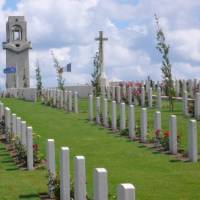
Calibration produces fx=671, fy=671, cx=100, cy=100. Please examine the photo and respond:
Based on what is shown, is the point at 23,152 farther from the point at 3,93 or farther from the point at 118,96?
the point at 3,93

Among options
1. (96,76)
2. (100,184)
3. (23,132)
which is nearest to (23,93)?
(96,76)

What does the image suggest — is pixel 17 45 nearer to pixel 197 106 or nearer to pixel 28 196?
pixel 197 106

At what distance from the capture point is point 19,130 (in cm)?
1598

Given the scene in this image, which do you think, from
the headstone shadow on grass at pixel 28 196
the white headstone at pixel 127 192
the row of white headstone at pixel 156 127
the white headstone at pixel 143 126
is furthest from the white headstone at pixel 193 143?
the white headstone at pixel 127 192

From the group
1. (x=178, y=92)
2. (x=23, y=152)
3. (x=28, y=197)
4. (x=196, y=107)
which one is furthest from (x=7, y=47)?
(x=28, y=197)

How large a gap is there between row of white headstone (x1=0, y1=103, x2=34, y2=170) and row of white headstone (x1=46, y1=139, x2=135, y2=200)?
7.98ft

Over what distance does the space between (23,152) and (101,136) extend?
4077 mm

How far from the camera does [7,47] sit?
59.5m

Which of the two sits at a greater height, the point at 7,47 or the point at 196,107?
the point at 7,47

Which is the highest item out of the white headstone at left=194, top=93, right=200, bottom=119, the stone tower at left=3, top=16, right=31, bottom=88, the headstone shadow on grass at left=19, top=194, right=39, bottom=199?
the stone tower at left=3, top=16, right=31, bottom=88

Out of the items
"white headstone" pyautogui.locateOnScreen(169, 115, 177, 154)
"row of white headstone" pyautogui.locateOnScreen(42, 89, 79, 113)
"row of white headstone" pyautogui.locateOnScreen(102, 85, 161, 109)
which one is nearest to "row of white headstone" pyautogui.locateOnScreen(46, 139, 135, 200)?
"white headstone" pyautogui.locateOnScreen(169, 115, 177, 154)

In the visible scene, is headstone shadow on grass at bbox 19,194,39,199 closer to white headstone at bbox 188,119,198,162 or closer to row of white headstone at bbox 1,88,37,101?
white headstone at bbox 188,119,198,162

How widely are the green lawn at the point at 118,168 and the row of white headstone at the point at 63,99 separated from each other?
6499 mm

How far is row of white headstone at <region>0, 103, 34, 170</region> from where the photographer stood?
45.8ft
